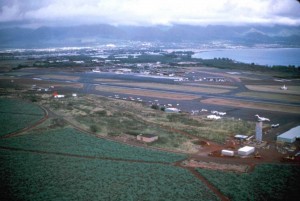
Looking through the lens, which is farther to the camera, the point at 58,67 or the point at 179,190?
the point at 58,67

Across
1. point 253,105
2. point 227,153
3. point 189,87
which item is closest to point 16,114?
point 227,153

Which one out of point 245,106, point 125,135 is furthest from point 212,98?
point 125,135

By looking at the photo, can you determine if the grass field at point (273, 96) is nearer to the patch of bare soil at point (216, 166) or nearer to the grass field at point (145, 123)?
A: the grass field at point (145, 123)

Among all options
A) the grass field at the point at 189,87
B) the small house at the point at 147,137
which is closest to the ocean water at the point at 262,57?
the grass field at the point at 189,87

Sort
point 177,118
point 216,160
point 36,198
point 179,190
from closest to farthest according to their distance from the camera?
point 36,198 → point 179,190 → point 216,160 → point 177,118

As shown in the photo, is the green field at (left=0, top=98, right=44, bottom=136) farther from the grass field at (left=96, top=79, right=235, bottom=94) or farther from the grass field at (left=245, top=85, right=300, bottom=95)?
the grass field at (left=245, top=85, right=300, bottom=95)

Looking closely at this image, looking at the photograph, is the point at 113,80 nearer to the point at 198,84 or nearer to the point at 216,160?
the point at 198,84

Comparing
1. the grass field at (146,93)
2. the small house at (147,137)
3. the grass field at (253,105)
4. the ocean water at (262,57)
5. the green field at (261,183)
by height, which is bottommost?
the green field at (261,183)
